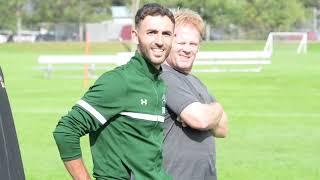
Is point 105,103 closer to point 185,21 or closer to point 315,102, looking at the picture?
point 185,21

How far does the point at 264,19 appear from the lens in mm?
92000

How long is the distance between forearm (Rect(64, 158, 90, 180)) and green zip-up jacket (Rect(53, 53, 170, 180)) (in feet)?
0.08

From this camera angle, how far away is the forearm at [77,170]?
4.03 m

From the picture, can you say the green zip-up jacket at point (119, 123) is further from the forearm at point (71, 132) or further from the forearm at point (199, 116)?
the forearm at point (199, 116)

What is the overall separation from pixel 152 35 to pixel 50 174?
6857mm

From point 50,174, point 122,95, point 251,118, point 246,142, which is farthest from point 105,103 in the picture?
point 251,118

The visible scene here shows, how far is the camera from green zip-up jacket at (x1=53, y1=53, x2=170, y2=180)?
13.1ft

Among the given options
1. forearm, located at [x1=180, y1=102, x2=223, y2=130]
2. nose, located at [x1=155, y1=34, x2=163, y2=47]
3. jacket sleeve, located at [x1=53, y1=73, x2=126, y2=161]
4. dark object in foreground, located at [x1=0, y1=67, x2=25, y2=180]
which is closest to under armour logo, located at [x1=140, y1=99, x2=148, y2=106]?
jacket sleeve, located at [x1=53, y1=73, x2=126, y2=161]

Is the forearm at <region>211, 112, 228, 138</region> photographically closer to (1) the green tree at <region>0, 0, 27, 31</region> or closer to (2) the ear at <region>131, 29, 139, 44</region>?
(2) the ear at <region>131, 29, 139, 44</region>

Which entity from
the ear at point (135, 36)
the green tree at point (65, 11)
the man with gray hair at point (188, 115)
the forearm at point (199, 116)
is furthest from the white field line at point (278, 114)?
the green tree at point (65, 11)

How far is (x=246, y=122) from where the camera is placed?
53.7 feet

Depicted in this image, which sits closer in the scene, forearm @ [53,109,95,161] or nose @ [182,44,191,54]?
forearm @ [53,109,95,161]

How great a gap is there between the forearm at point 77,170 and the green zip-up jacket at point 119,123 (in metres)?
0.02

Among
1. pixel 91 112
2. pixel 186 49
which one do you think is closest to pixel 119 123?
pixel 91 112
